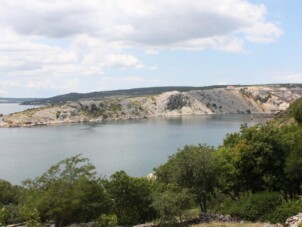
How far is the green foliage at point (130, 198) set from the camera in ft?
103

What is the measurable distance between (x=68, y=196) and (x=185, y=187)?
30.4ft

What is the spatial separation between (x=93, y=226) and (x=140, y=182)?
599 cm

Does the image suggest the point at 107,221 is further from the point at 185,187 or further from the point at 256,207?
the point at 256,207

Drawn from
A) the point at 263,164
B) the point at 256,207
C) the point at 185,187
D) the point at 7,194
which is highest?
the point at 263,164

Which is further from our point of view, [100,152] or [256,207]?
[100,152]

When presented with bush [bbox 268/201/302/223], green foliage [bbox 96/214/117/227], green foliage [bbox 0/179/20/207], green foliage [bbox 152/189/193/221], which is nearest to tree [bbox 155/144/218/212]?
green foliage [bbox 152/189/193/221]

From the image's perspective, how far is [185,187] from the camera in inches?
1227

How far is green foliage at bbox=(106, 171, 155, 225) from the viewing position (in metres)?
31.5

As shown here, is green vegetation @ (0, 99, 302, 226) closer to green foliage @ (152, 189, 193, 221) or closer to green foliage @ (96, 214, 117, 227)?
green foliage @ (152, 189, 193, 221)

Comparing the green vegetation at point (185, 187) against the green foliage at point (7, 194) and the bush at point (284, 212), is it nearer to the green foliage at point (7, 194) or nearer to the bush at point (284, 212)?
the bush at point (284, 212)

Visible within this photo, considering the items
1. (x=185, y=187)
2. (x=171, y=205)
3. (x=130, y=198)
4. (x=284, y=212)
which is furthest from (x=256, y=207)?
(x=130, y=198)

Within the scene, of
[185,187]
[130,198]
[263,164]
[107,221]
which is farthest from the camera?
[130,198]

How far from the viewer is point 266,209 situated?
26.1 m

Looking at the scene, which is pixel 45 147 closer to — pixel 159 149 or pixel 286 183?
pixel 159 149
